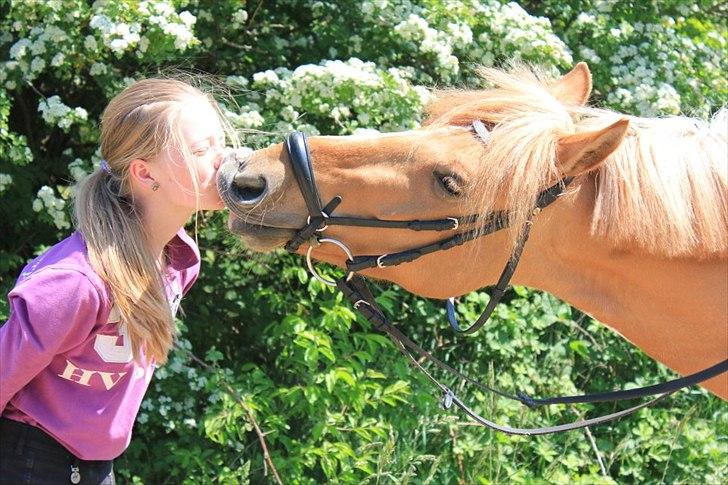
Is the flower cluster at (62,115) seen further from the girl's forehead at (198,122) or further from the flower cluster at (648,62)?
the flower cluster at (648,62)

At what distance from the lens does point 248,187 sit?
2307 mm

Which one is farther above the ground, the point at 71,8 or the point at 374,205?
the point at 374,205

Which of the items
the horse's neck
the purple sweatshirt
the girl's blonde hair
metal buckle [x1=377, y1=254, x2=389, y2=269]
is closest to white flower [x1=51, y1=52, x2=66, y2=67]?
the girl's blonde hair

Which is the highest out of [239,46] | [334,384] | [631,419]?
[239,46]

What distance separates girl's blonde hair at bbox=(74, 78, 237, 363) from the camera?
221 centimetres

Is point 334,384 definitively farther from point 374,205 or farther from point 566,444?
point 374,205

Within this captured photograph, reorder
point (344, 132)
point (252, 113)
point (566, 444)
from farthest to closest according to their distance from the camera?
point (566, 444)
point (344, 132)
point (252, 113)

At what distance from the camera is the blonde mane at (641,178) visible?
215 centimetres

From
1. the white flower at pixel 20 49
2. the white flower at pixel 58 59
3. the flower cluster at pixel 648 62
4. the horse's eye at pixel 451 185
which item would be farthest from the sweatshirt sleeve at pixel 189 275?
the flower cluster at pixel 648 62

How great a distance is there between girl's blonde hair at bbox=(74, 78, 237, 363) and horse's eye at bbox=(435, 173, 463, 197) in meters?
0.66

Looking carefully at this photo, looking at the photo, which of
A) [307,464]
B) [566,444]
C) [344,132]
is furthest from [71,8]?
[566,444]

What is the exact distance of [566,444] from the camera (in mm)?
4402

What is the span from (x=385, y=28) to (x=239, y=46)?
784mm

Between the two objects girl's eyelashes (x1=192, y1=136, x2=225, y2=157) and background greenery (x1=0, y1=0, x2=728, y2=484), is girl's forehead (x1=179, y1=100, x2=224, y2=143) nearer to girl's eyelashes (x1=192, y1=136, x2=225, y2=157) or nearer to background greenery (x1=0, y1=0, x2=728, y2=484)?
girl's eyelashes (x1=192, y1=136, x2=225, y2=157)
